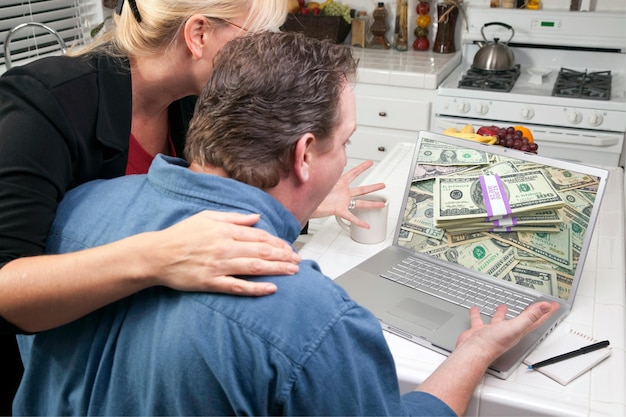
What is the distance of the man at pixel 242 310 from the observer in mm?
771

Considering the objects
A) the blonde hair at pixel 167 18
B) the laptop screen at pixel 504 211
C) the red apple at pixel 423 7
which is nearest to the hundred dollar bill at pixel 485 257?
the laptop screen at pixel 504 211

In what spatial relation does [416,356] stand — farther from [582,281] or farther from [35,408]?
[35,408]

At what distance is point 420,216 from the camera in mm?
1512

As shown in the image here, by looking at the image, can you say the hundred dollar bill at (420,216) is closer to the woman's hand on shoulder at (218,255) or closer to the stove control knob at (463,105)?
the woman's hand on shoulder at (218,255)

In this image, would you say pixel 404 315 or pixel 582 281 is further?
pixel 582 281

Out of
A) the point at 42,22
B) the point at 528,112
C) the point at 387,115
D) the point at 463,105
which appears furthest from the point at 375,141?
the point at 42,22

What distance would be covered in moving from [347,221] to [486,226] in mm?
386

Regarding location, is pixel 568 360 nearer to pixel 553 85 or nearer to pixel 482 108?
pixel 482 108

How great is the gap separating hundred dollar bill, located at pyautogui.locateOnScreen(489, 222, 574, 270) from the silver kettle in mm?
2246

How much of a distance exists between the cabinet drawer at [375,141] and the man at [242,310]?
8.24 feet

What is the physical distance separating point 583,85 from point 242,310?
2961mm

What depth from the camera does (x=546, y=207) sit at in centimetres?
133

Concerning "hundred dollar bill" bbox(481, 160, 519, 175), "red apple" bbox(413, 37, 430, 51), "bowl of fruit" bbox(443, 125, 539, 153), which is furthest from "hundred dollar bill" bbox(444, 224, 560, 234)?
"red apple" bbox(413, 37, 430, 51)

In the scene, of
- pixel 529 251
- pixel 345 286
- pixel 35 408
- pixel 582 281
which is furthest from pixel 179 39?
pixel 582 281
